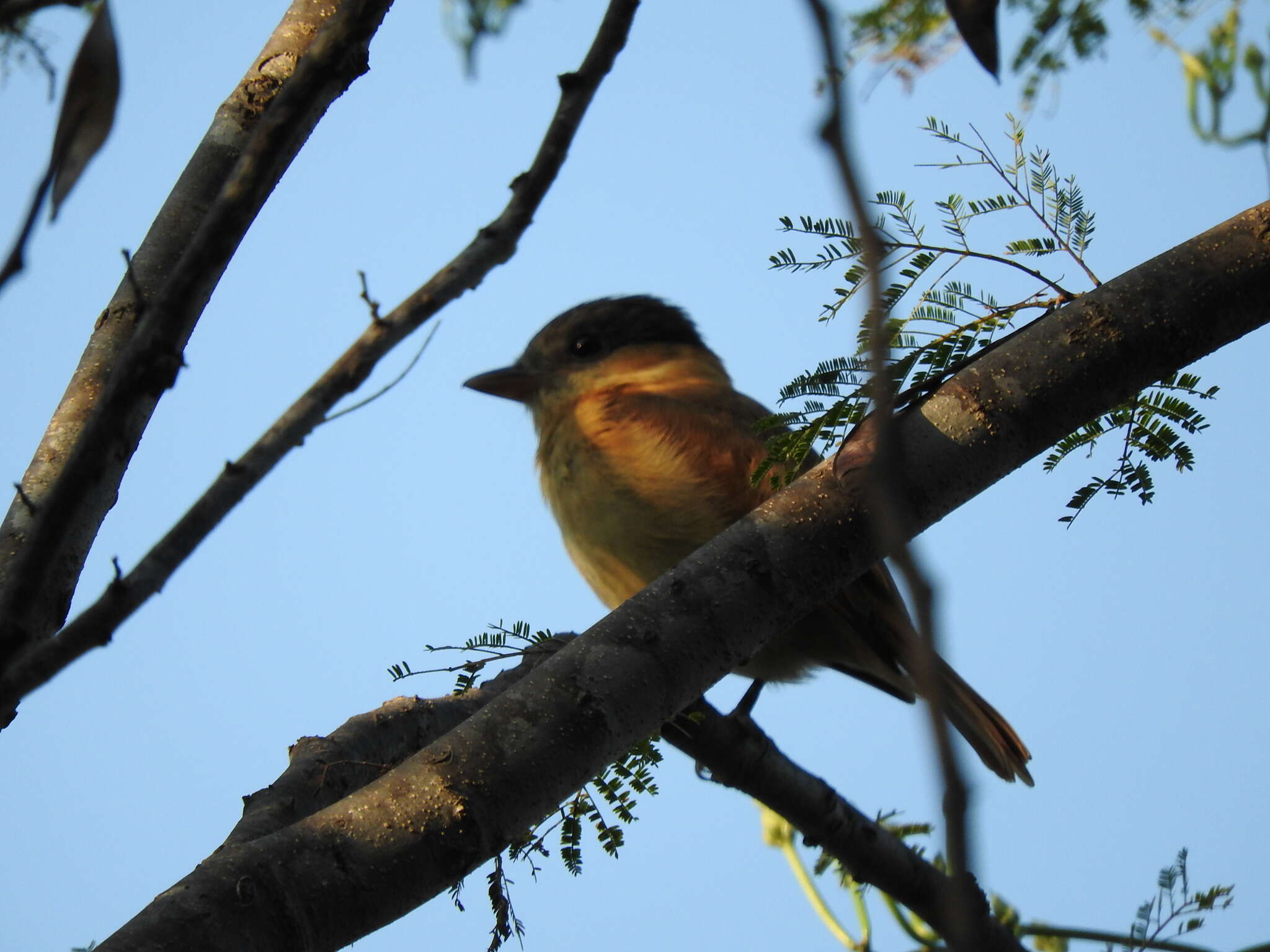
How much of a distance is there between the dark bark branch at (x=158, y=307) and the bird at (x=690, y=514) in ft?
6.31

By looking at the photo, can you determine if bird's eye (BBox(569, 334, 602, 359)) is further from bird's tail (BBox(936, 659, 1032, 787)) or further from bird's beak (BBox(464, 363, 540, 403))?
bird's tail (BBox(936, 659, 1032, 787))

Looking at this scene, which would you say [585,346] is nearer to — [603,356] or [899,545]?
[603,356]

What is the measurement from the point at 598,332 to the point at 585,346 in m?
0.11

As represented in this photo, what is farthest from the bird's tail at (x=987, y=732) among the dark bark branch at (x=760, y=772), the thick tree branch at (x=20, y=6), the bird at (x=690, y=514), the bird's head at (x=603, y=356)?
the thick tree branch at (x=20, y=6)

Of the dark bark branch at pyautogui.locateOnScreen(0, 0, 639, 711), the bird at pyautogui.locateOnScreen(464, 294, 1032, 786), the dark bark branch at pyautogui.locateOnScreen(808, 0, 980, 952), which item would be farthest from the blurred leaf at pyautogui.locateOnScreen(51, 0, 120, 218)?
the bird at pyautogui.locateOnScreen(464, 294, 1032, 786)

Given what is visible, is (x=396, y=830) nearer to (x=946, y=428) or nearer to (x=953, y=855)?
(x=946, y=428)

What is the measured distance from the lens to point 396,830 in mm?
2127

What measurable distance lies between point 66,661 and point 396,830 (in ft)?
2.62

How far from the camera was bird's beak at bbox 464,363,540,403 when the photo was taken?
229 inches

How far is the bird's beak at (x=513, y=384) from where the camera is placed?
5805mm

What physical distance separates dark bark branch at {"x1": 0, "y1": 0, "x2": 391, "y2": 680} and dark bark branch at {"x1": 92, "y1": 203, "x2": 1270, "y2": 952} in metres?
0.73

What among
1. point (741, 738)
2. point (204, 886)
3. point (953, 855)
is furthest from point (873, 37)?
point (953, 855)

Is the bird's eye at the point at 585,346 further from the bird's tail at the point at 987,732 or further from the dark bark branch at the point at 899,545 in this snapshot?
the dark bark branch at the point at 899,545

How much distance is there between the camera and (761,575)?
7.44 ft
